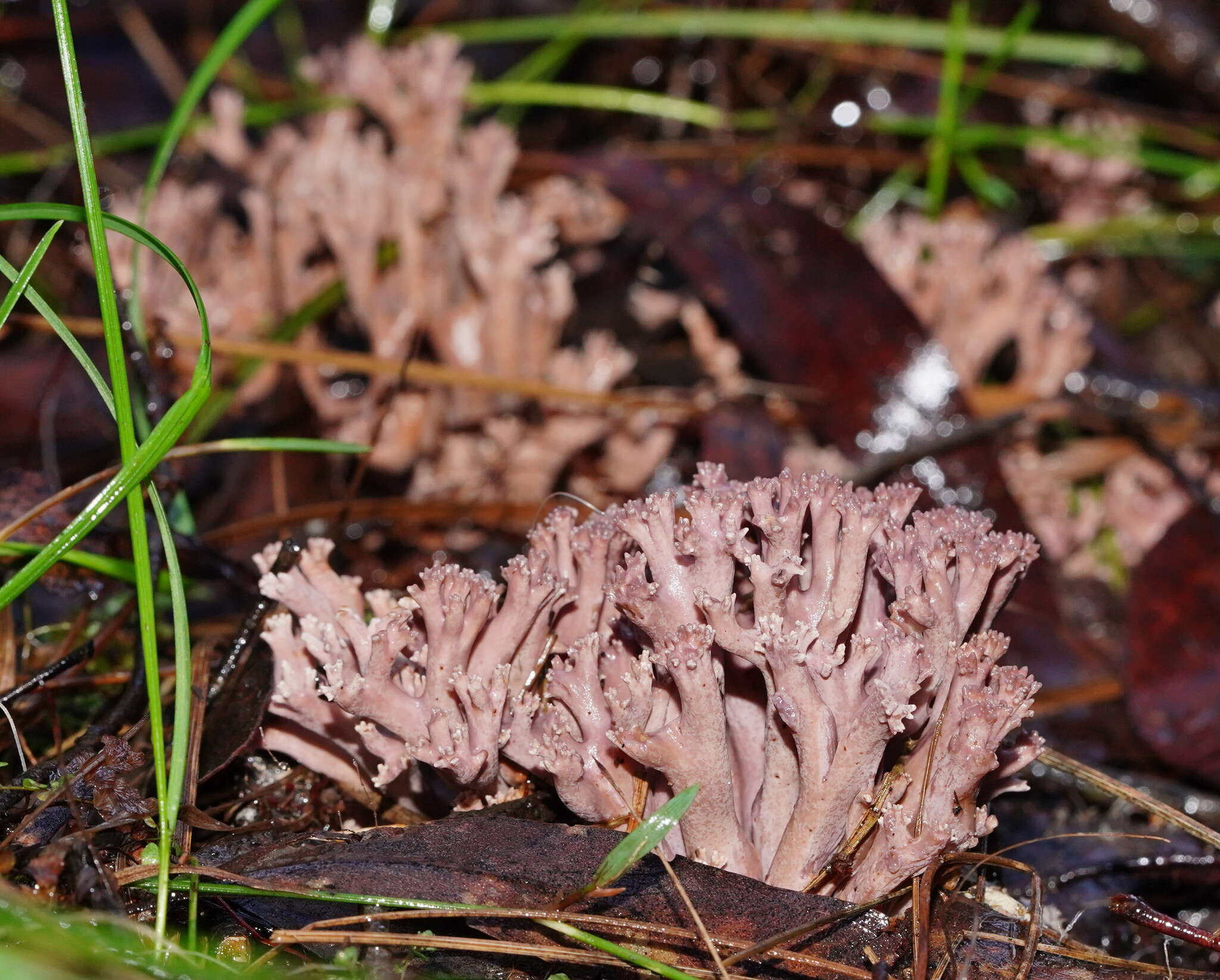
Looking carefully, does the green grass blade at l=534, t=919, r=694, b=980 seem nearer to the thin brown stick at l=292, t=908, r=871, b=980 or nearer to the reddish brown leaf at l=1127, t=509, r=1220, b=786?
the thin brown stick at l=292, t=908, r=871, b=980

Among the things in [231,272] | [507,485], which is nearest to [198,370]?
[507,485]

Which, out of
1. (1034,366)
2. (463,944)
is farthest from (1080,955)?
(1034,366)

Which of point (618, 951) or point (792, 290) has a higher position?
point (792, 290)

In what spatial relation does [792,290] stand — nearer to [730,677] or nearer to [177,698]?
[730,677]

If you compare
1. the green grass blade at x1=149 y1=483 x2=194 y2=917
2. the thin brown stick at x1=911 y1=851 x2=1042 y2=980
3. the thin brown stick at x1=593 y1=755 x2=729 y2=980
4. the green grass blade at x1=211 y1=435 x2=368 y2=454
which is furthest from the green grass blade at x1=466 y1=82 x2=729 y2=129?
the thin brown stick at x1=911 y1=851 x2=1042 y2=980

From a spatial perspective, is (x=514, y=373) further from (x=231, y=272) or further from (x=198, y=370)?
(x=198, y=370)

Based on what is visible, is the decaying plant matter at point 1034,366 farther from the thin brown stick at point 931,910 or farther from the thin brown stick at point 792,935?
the thin brown stick at point 792,935

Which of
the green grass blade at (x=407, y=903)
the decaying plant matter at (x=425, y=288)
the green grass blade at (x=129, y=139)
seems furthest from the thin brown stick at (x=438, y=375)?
the green grass blade at (x=407, y=903)
